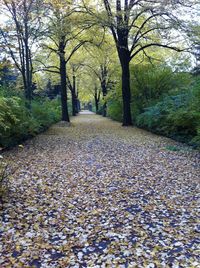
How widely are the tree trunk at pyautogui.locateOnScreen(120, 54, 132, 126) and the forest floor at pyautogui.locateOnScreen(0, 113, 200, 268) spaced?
9.12 meters

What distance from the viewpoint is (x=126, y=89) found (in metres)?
15.6

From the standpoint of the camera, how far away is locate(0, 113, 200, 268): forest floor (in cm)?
269

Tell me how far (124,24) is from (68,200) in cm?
1088

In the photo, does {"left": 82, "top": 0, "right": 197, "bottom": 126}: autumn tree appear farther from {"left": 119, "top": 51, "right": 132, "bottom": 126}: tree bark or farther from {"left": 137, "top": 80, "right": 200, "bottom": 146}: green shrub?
{"left": 137, "top": 80, "right": 200, "bottom": 146}: green shrub

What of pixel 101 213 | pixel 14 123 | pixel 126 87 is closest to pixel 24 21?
pixel 14 123

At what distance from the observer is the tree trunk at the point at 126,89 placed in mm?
15297

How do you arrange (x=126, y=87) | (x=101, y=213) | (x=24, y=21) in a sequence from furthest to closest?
1. (x=126, y=87)
2. (x=24, y=21)
3. (x=101, y=213)

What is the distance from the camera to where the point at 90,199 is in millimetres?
4184

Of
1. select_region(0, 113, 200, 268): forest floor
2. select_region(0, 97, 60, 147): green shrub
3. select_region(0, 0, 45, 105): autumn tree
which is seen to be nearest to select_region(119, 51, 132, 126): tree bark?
select_region(0, 0, 45, 105): autumn tree

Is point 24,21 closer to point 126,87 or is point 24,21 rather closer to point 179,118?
point 126,87

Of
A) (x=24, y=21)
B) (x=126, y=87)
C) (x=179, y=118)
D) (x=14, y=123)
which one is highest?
(x=24, y=21)

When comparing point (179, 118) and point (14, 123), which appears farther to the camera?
point (179, 118)

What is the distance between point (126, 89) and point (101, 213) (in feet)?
41.0

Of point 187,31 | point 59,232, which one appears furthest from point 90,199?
point 187,31
